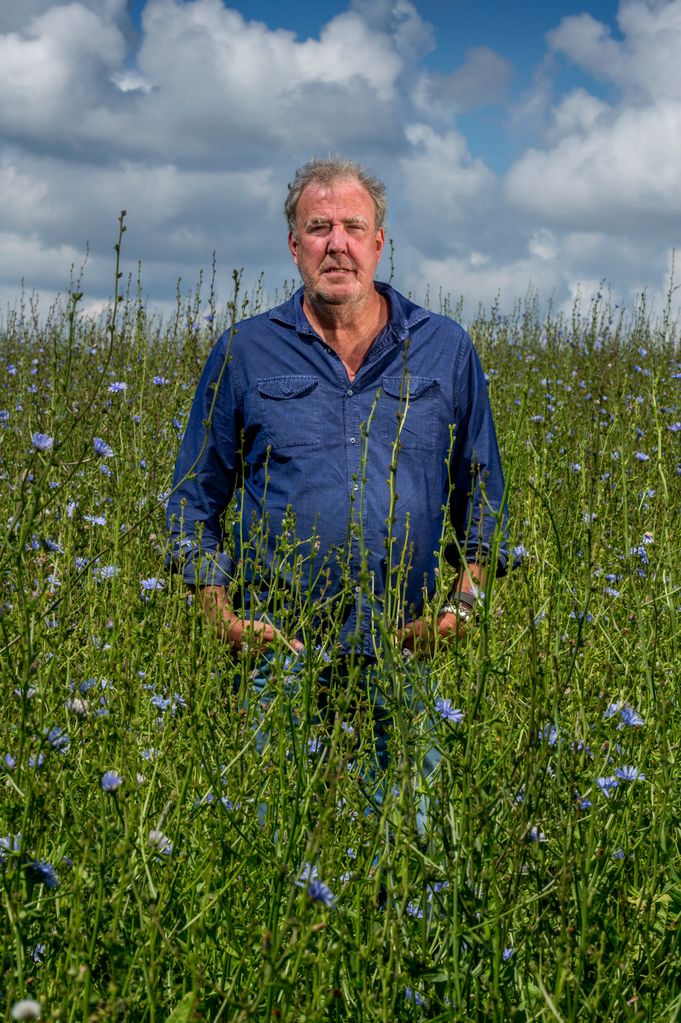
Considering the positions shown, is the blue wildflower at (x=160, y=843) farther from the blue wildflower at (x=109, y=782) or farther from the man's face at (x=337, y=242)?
the man's face at (x=337, y=242)

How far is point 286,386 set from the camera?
3.13m

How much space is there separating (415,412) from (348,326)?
40 centimetres

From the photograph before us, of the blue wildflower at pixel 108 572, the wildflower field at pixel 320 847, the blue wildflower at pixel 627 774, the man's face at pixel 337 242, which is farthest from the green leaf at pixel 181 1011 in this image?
the man's face at pixel 337 242

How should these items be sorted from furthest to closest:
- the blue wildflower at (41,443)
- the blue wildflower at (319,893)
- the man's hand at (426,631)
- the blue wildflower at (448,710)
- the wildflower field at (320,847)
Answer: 1. the man's hand at (426,631)
2. the blue wildflower at (448,710)
3. the blue wildflower at (41,443)
4. the wildflower field at (320,847)
5. the blue wildflower at (319,893)

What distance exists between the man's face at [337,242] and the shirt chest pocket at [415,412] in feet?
1.05

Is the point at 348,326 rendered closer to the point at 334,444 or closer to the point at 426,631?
the point at 334,444

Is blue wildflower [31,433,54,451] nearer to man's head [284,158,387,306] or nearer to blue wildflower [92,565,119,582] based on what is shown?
blue wildflower [92,565,119,582]

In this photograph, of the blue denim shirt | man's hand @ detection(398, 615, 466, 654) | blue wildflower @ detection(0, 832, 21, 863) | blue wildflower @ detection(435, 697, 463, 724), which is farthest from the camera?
the blue denim shirt

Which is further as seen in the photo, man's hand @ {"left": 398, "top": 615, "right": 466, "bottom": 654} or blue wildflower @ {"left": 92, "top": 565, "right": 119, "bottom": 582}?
blue wildflower @ {"left": 92, "top": 565, "right": 119, "bottom": 582}

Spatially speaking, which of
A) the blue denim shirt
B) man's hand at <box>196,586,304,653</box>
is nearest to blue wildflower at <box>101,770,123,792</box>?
man's hand at <box>196,586,304,653</box>

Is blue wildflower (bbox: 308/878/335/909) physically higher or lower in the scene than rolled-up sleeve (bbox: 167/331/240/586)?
lower

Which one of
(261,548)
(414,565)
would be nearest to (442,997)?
(261,548)

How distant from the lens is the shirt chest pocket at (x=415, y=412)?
3.03m

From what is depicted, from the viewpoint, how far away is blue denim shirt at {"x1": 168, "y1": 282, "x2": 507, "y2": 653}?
2896 mm
